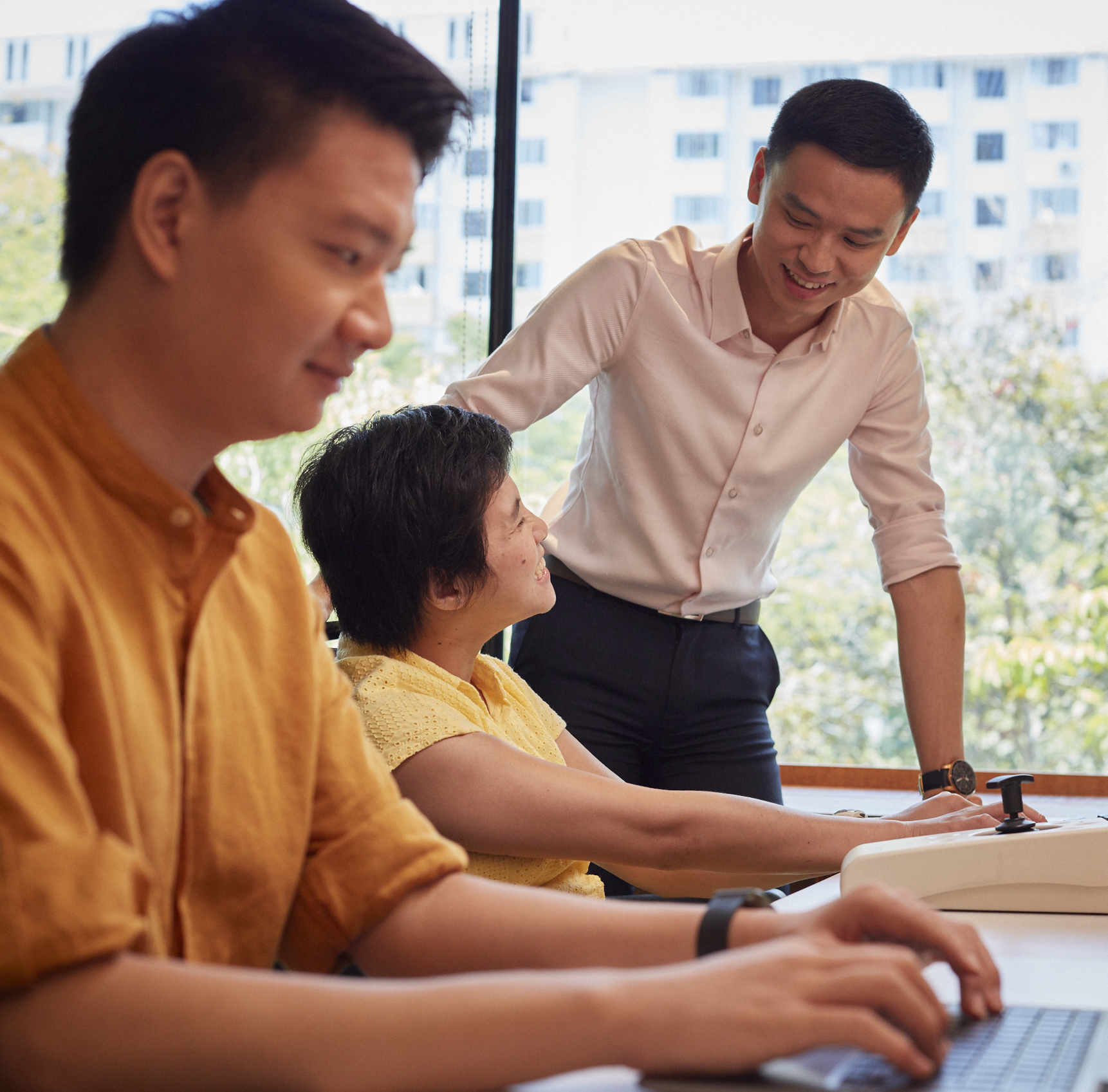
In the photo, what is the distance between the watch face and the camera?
1919 mm

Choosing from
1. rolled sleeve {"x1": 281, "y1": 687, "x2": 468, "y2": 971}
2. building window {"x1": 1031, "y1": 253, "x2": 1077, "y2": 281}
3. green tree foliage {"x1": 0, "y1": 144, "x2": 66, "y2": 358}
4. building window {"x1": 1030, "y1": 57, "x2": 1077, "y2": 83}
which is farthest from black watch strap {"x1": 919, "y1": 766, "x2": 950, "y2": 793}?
green tree foliage {"x1": 0, "y1": 144, "x2": 66, "y2": 358}

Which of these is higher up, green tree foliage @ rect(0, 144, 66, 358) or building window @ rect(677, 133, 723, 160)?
building window @ rect(677, 133, 723, 160)

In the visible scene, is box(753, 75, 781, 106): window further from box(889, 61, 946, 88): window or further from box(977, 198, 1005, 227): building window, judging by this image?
box(977, 198, 1005, 227): building window

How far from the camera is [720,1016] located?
71cm

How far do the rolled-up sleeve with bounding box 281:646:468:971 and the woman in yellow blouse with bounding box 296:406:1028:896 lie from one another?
433 millimetres

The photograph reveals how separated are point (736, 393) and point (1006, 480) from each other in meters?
1.77

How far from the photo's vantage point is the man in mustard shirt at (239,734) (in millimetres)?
653

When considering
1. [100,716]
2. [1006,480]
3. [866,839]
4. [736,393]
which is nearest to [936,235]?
[1006,480]

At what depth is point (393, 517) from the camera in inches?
62.2

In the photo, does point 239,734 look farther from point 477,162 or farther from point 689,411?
point 477,162

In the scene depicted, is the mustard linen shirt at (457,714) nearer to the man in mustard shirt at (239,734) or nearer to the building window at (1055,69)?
the man in mustard shirt at (239,734)

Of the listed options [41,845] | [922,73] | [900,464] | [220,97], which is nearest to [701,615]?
[900,464]

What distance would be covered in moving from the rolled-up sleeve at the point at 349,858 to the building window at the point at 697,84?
3.05 m

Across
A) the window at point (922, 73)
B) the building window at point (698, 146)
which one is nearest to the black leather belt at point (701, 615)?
the building window at point (698, 146)
